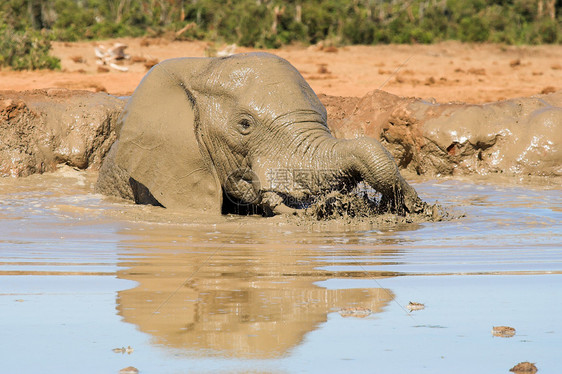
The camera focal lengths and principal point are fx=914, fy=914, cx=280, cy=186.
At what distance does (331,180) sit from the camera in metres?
6.86

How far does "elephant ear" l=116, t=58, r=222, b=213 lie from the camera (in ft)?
25.1

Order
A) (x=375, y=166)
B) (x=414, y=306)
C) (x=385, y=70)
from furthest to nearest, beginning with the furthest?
→ 1. (x=385, y=70)
2. (x=375, y=166)
3. (x=414, y=306)

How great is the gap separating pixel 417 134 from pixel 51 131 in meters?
4.49

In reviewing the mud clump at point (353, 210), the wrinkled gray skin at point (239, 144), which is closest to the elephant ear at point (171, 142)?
the wrinkled gray skin at point (239, 144)

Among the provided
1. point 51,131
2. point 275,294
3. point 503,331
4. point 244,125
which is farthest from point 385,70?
point 503,331

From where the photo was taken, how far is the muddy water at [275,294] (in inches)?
131

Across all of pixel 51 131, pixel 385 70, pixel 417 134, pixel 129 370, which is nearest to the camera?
pixel 129 370

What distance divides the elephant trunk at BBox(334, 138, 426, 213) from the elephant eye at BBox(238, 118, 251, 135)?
846mm

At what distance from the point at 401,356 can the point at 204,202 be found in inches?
178

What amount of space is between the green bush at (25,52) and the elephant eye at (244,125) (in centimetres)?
1203

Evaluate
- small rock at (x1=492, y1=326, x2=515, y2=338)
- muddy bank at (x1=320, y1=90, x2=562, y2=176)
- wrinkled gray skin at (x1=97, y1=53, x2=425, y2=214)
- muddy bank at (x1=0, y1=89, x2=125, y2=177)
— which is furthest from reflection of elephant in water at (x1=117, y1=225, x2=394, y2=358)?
muddy bank at (x1=320, y1=90, x2=562, y2=176)

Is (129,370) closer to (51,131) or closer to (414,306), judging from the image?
(414,306)

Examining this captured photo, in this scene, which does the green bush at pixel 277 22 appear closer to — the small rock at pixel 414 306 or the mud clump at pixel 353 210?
the mud clump at pixel 353 210

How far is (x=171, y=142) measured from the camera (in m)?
7.71
